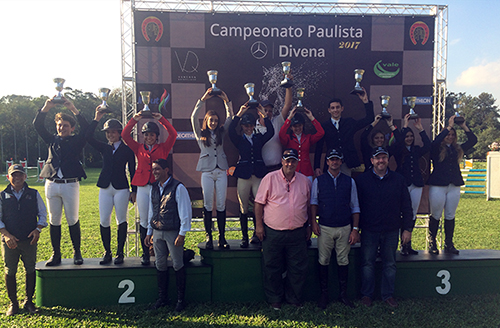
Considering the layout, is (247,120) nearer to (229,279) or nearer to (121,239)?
(229,279)

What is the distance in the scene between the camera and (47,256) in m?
6.02

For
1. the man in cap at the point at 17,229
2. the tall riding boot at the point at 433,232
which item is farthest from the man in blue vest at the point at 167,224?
the tall riding boot at the point at 433,232

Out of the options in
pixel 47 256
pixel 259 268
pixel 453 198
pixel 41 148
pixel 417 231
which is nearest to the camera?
pixel 259 268

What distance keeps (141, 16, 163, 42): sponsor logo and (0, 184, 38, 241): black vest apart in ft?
10.2

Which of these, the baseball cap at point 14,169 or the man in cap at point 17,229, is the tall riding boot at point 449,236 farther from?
the baseball cap at point 14,169

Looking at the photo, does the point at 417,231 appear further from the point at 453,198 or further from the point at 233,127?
the point at 233,127

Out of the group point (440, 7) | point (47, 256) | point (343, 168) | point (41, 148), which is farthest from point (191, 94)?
point (41, 148)

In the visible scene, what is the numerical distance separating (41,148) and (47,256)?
43.0 metres

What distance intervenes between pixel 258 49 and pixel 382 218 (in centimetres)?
347

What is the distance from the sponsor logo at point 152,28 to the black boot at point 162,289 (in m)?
3.81

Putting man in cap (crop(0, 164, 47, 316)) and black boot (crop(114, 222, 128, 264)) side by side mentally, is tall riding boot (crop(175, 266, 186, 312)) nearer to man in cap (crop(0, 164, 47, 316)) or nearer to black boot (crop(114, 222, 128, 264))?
black boot (crop(114, 222, 128, 264))

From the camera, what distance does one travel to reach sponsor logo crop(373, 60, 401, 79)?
18.6ft

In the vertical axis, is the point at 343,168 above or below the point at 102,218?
above

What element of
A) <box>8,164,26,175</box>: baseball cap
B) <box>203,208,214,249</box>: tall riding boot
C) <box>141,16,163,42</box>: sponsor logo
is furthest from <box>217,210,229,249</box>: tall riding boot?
<box>141,16,163,42</box>: sponsor logo
